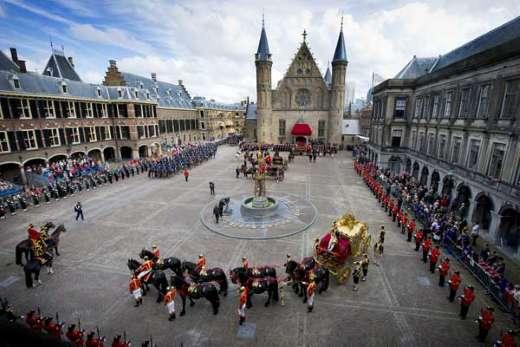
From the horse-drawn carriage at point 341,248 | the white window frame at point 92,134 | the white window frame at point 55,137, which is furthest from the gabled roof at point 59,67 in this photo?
the horse-drawn carriage at point 341,248

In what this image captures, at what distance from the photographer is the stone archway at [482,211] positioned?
1603 cm

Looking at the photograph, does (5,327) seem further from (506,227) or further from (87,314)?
(506,227)

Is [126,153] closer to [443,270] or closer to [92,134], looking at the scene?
[92,134]

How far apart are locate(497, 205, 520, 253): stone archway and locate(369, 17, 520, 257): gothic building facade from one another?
0.14ft

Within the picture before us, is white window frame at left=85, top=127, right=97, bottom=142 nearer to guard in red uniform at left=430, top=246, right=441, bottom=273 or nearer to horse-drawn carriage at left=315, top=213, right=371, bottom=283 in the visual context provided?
horse-drawn carriage at left=315, top=213, right=371, bottom=283

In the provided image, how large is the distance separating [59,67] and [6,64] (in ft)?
25.7

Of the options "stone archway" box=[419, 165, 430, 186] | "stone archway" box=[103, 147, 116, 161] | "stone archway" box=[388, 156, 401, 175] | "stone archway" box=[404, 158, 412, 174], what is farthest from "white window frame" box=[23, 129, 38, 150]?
"stone archway" box=[404, 158, 412, 174]

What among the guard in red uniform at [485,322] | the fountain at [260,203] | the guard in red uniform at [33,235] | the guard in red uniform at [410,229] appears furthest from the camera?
the fountain at [260,203]

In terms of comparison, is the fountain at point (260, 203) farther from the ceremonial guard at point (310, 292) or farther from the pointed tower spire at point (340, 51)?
the pointed tower spire at point (340, 51)

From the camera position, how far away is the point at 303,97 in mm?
47812

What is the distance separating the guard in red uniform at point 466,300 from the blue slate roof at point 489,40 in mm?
14014

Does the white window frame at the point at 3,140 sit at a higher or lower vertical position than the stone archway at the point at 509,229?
higher

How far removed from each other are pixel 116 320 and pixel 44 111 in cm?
2902

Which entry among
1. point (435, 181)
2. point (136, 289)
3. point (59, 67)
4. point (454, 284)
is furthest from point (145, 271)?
point (59, 67)
